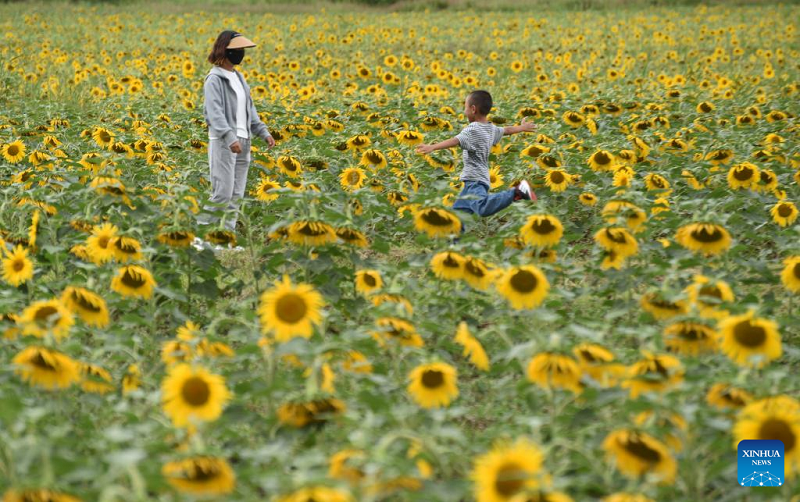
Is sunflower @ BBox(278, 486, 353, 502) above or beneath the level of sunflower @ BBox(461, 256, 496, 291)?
beneath

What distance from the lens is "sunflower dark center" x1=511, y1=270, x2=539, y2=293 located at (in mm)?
3471

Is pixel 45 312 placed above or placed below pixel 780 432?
above

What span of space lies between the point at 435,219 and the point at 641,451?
6.61ft

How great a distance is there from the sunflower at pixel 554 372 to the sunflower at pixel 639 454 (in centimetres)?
33

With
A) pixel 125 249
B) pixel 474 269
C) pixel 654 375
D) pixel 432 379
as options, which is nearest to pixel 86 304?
pixel 125 249

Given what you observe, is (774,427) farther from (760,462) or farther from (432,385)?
(432,385)

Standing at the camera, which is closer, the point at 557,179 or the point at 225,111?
the point at 557,179

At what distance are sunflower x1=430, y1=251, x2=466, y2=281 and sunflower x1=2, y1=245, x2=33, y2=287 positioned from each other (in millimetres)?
1899

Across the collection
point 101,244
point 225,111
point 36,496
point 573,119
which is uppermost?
point 573,119

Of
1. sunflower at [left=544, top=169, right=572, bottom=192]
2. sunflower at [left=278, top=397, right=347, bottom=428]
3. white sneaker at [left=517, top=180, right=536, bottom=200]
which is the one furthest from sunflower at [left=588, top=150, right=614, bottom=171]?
sunflower at [left=278, top=397, right=347, bottom=428]

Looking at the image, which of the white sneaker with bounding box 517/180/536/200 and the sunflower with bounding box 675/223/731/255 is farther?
the white sneaker with bounding box 517/180/536/200

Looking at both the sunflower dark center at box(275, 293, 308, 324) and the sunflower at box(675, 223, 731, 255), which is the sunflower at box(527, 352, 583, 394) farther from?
the sunflower at box(675, 223, 731, 255)

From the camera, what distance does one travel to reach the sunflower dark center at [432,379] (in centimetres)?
286

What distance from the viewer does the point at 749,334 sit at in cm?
295
